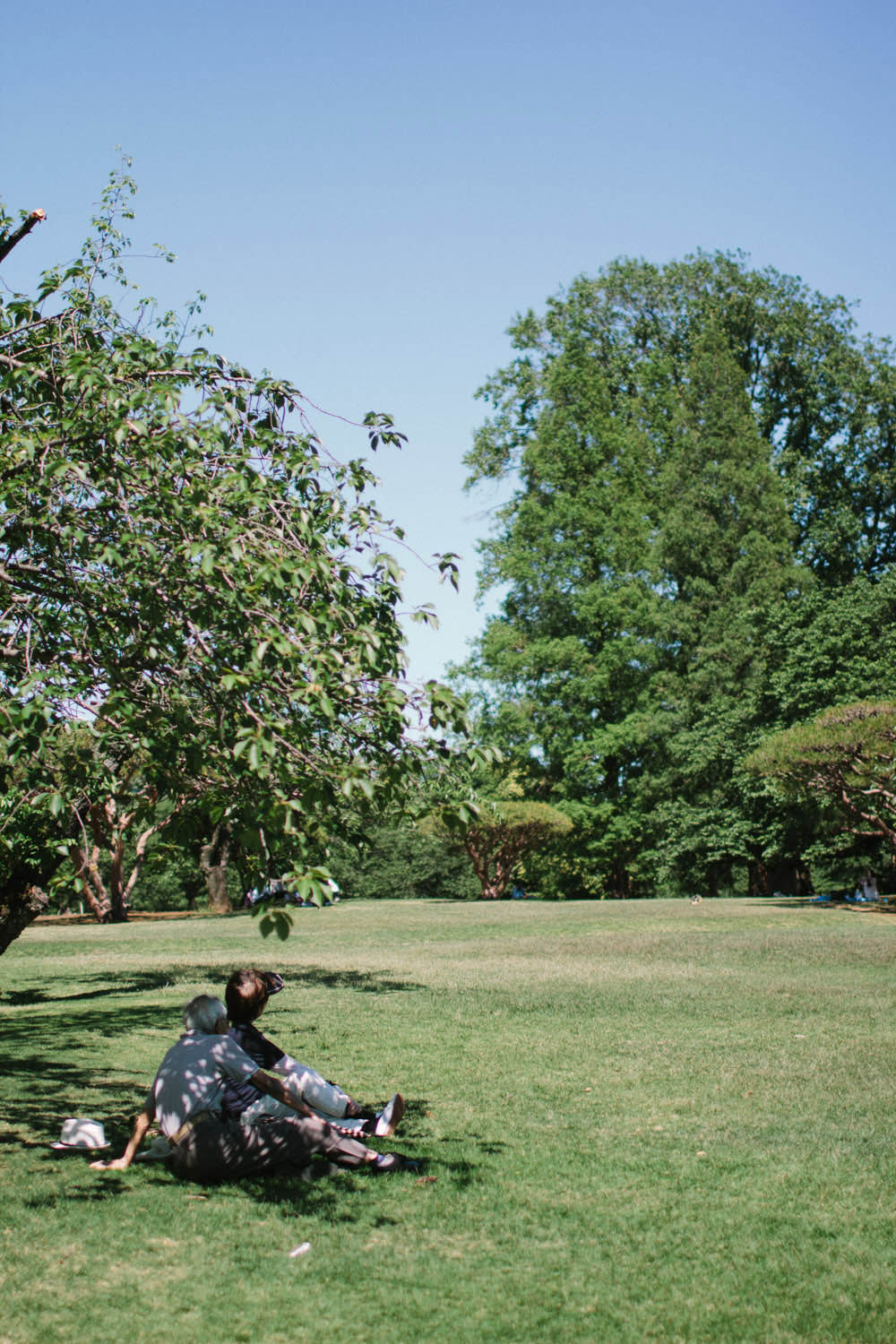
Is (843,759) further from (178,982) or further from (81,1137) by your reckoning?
(81,1137)

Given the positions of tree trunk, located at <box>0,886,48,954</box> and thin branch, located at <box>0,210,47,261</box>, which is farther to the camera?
tree trunk, located at <box>0,886,48,954</box>

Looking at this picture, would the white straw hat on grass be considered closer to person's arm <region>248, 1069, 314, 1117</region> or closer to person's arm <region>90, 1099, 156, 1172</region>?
person's arm <region>90, 1099, 156, 1172</region>

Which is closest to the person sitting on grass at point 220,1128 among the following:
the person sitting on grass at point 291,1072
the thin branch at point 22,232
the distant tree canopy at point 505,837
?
the person sitting on grass at point 291,1072

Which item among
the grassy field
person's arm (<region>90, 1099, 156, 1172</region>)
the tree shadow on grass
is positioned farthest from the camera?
the tree shadow on grass

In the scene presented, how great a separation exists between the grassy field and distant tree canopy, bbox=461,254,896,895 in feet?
77.4

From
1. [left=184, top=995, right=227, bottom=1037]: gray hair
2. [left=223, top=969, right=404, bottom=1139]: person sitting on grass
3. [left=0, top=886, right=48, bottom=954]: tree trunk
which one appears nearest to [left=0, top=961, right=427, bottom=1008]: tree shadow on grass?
[left=0, top=886, right=48, bottom=954]: tree trunk

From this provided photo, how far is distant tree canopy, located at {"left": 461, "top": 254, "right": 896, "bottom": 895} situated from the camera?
121ft

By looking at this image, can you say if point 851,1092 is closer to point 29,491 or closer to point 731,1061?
point 731,1061

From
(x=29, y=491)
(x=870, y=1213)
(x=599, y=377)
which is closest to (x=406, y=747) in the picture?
(x=29, y=491)

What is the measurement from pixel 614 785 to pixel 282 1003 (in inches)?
1135

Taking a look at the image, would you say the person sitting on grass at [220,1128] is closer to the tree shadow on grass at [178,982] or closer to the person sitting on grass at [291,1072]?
the person sitting on grass at [291,1072]

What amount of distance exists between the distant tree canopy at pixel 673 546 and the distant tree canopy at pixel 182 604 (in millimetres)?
29089

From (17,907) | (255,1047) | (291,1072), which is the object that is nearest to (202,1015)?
(255,1047)

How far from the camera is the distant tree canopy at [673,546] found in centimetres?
3694
